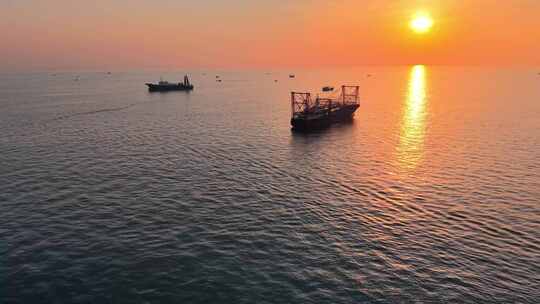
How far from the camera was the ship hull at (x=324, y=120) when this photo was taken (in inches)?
4528

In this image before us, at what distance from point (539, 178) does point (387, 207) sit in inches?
1340

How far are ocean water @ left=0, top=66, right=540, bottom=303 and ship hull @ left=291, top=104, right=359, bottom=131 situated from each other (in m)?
15.2

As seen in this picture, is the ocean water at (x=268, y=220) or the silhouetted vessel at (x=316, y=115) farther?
the silhouetted vessel at (x=316, y=115)

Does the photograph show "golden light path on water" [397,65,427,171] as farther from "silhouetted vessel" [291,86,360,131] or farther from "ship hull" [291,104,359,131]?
"silhouetted vessel" [291,86,360,131]

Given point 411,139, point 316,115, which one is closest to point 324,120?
point 316,115

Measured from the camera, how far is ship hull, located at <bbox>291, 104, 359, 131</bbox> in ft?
377

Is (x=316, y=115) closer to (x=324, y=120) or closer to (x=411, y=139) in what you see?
(x=324, y=120)

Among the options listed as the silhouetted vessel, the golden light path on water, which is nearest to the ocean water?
the golden light path on water

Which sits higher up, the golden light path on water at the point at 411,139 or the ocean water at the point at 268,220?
Result: the golden light path on water at the point at 411,139

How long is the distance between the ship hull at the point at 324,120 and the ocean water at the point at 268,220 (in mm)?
15176

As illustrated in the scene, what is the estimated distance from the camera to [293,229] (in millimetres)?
45562

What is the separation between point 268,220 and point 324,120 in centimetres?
8186

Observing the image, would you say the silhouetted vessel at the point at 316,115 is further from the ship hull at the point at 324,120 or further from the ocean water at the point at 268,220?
the ocean water at the point at 268,220

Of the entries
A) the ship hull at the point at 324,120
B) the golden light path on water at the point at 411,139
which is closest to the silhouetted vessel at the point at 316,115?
the ship hull at the point at 324,120
